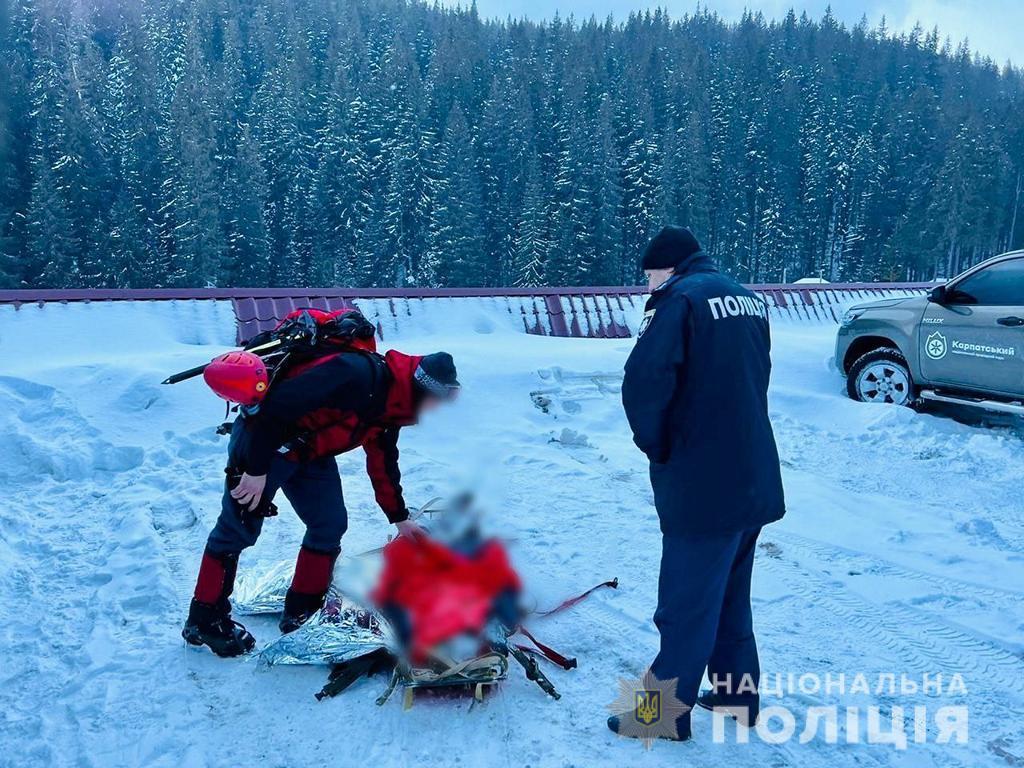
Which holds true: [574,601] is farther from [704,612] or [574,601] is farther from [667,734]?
[704,612]

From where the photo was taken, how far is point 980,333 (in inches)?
264

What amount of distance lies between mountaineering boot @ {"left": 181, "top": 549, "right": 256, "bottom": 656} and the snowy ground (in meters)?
0.09

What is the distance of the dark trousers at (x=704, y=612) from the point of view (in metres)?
2.33

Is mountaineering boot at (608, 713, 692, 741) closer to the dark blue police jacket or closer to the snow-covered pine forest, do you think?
the dark blue police jacket

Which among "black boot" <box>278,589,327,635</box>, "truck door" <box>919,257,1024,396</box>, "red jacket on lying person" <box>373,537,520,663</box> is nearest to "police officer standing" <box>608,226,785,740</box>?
"red jacket on lying person" <box>373,537,520,663</box>

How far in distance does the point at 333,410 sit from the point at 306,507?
59cm

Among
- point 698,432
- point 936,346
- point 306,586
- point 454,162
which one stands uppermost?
point 454,162

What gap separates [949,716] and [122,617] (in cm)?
371

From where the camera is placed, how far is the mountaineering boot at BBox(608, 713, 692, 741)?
248 cm

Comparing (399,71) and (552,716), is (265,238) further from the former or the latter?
(552,716)

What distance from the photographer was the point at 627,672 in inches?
115

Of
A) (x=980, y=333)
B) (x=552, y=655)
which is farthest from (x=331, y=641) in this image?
(x=980, y=333)

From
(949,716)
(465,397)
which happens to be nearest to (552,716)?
(949,716)

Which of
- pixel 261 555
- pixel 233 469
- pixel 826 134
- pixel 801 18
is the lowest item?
pixel 261 555
